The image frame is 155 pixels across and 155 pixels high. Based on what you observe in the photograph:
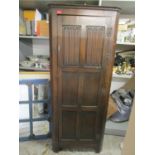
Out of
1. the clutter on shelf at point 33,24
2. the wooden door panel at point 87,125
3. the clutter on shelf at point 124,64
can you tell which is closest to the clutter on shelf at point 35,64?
the clutter on shelf at point 33,24

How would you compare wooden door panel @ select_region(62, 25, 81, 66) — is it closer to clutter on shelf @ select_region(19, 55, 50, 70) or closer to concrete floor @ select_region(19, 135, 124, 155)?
clutter on shelf @ select_region(19, 55, 50, 70)

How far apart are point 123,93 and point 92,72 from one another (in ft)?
2.99

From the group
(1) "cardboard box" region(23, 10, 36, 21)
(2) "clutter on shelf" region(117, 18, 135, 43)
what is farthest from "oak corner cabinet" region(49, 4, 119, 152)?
(1) "cardboard box" region(23, 10, 36, 21)

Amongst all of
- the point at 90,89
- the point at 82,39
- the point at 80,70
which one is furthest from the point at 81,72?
the point at 82,39

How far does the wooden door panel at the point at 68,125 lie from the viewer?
67.9 inches

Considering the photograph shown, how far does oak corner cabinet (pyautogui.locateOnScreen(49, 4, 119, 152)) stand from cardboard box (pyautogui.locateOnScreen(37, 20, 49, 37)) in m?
0.49

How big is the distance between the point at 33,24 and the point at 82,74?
892 millimetres

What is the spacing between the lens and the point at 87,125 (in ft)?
5.80

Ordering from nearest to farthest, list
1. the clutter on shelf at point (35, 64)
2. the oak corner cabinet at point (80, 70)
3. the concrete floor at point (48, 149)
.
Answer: the oak corner cabinet at point (80, 70), the concrete floor at point (48, 149), the clutter on shelf at point (35, 64)

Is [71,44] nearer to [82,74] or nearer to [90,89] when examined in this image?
[82,74]

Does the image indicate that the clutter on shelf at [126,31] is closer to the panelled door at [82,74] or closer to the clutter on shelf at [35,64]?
the panelled door at [82,74]

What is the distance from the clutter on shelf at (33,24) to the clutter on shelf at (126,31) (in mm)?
870
